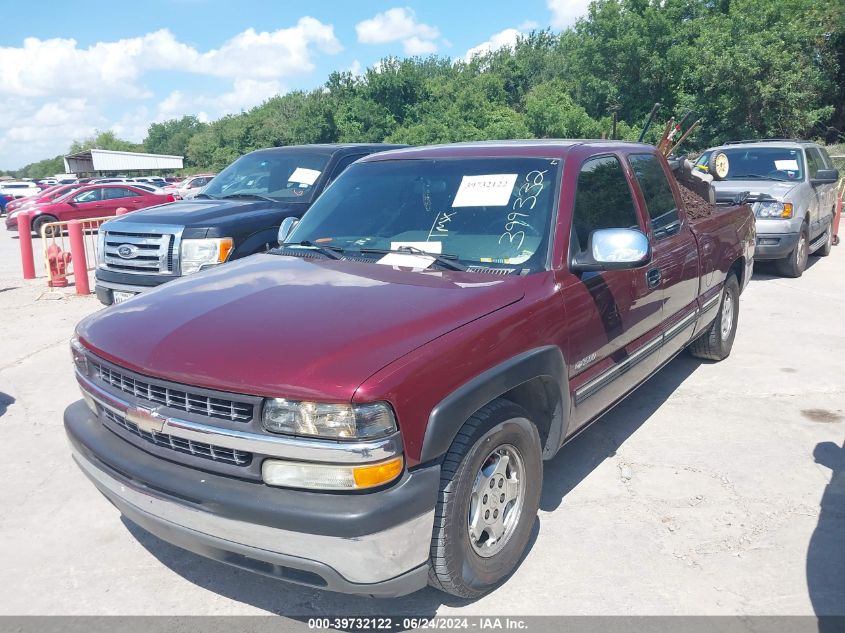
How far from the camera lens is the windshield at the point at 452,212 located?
3.50 meters

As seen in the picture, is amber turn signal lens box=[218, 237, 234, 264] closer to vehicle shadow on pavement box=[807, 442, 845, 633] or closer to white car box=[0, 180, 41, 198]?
vehicle shadow on pavement box=[807, 442, 845, 633]

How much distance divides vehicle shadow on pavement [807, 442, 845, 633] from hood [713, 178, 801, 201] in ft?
20.3

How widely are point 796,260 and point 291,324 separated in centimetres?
909

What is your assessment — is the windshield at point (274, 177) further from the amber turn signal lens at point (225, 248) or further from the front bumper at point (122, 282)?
the front bumper at point (122, 282)

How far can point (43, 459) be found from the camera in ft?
14.8

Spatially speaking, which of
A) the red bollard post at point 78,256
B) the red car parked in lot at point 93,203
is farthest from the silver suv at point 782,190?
the red car parked in lot at point 93,203

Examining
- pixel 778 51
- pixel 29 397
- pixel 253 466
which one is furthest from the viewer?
pixel 778 51

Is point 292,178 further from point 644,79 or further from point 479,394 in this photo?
point 644,79

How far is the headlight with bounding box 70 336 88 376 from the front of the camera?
10.3 feet

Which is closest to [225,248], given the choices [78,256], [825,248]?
[78,256]

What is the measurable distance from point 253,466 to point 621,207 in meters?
2.74

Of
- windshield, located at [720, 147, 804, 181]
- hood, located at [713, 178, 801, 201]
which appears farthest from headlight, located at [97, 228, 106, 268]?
windshield, located at [720, 147, 804, 181]

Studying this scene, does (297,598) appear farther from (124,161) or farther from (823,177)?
(124,161)

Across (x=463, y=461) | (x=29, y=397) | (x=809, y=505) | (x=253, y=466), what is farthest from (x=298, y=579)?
(x=29, y=397)
